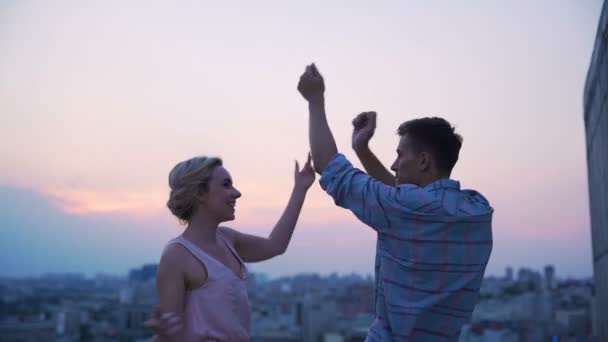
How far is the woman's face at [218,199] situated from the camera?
7.94ft

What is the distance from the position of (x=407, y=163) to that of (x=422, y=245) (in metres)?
0.25

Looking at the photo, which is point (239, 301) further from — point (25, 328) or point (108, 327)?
point (108, 327)

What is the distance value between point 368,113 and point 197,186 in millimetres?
827

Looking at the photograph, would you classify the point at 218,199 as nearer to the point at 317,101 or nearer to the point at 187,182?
the point at 187,182

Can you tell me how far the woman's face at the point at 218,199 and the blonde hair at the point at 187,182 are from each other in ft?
0.08

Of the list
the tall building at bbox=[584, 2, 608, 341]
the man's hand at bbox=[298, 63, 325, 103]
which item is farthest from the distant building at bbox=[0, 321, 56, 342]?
the man's hand at bbox=[298, 63, 325, 103]

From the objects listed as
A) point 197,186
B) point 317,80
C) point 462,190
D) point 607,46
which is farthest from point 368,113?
point 607,46

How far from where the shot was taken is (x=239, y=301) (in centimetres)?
233

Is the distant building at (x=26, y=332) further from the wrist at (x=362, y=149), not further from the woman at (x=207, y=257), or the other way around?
the wrist at (x=362, y=149)

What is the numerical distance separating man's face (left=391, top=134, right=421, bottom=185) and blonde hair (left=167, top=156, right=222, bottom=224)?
0.91 m

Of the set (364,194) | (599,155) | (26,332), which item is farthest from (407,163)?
(26,332)

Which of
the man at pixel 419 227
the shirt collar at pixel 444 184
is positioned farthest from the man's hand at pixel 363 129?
the shirt collar at pixel 444 184

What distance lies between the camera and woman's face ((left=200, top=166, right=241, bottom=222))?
95.3 inches

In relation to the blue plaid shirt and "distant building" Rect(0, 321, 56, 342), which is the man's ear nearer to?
the blue plaid shirt
